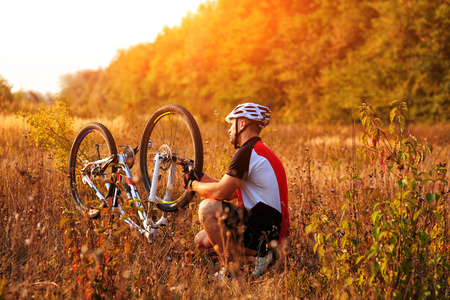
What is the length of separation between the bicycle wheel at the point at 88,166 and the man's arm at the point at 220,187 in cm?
126

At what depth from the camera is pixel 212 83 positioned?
3841cm

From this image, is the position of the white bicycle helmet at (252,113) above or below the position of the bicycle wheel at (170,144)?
above

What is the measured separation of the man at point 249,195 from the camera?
12.0 feet

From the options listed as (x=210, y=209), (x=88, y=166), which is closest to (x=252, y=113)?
(x=210, y=209)

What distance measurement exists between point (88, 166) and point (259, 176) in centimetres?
231

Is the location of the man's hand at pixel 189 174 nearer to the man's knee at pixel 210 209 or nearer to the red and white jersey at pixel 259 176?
the man's knee at pixel 210 209

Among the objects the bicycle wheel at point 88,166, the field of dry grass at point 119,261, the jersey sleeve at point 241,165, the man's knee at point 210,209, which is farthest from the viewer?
the bicycle wheel at point 88,166

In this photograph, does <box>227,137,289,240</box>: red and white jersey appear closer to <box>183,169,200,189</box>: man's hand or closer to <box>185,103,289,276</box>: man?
<box>185,103,289,276</box>: man

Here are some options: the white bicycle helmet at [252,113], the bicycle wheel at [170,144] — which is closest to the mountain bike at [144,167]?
the bicycle wheel at [170,144]

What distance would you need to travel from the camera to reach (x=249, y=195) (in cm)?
381

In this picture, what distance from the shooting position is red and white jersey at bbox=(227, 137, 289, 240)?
3658 millimetres

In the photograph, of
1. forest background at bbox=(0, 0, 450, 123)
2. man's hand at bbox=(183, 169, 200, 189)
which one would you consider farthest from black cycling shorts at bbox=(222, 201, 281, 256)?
forest background at bbox=(0, 0, 450, 123)

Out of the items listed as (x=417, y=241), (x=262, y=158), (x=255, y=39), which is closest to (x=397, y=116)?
(x=417, y=241)

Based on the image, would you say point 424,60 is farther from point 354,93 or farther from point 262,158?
point 262,158
